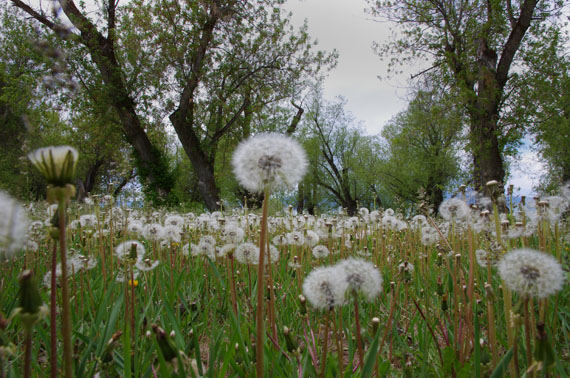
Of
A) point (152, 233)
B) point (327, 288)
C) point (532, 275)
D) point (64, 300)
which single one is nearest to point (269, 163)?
point (327, 288)

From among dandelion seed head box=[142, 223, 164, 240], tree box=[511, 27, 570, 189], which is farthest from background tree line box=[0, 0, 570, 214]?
dandelion seed head box=[142, 223, 164, 240]

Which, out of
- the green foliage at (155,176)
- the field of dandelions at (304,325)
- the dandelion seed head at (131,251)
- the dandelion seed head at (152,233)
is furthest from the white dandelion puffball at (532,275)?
the green foliage at (155,176)

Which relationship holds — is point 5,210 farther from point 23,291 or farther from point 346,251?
point 346,251

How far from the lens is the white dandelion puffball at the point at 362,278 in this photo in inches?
48.3

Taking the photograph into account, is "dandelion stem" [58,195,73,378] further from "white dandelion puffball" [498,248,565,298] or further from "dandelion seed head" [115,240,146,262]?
"white dandelion puffball" [498,248,565,298]

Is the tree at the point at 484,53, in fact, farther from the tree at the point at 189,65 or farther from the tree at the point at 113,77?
the tree at the point at 113,77

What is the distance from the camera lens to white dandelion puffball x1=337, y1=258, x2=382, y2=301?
1.23 meters

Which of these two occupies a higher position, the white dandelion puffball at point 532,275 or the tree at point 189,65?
the tree at point 189,65

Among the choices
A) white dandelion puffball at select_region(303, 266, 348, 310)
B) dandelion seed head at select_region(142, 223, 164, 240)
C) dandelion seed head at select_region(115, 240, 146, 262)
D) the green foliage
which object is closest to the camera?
white dandelion puffball at select_region(303, 266, 348, 310)

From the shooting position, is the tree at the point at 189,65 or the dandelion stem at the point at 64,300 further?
the tree at the point at 189,65

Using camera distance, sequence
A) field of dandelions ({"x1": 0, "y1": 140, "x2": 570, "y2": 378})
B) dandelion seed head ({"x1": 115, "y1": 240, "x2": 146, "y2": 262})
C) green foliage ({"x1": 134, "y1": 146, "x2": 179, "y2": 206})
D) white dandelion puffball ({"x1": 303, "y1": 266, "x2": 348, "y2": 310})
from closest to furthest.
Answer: field of dandelions ({"x1": 0, "y1": 140, "x2": 570, "y2": 378}), white dandelion puffball ({"x1": 303, "y1": 266, "x2": 348, "y2": 310}), dandelion seed head ({"x1": 115, "y1": 240, "x2": 146, "y2": 262}), green foliage ({"x1": 134, "y1": 146, "x2": 179, "y2": 206})

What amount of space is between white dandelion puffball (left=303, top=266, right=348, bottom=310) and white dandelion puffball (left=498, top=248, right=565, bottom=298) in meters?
0.51

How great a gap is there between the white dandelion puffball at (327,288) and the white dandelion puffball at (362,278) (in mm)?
30

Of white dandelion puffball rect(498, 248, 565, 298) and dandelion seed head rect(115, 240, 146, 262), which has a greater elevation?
white dandelion puffball rect(498, 248, 565, 298)
